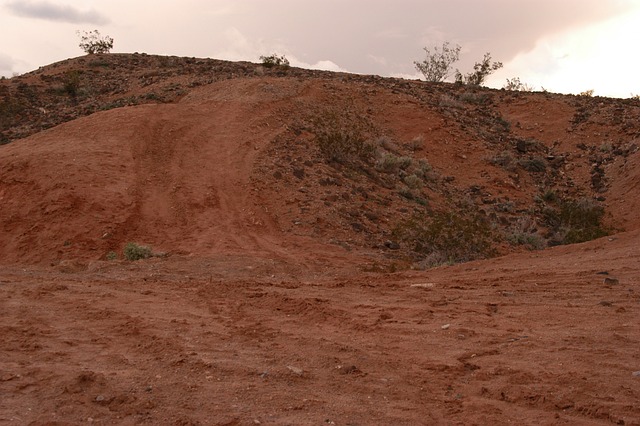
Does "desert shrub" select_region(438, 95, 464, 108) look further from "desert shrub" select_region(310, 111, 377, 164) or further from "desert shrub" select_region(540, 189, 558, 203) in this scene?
"desert shrub" select_region(540, 189, 558, 203)

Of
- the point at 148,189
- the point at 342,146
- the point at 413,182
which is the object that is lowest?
the point at 148,189

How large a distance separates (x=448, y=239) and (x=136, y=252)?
19.5 ft

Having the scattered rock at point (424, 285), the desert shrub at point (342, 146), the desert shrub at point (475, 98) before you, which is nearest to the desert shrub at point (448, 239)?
the scattered rock at point (424, 285)

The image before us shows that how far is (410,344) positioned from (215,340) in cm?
198

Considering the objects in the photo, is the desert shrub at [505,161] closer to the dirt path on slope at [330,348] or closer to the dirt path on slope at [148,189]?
the dirt path on slope at [148,189]

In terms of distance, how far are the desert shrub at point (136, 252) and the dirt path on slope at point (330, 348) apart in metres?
1.58

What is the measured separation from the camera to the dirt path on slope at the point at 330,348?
4.84 meters

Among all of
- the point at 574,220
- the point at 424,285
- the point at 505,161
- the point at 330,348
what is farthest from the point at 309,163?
the point at 330,348

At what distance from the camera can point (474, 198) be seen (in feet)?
59.4

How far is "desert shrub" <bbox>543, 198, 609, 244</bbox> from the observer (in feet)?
48.7

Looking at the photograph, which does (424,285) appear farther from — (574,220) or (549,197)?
(549,197)

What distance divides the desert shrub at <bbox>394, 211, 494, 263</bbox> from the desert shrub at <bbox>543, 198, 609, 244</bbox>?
2.47m

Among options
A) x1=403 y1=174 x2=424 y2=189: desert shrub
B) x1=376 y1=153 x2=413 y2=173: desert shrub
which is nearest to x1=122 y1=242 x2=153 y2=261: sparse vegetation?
x1=376 y1=153 x2=413 y2=173: desert shrub

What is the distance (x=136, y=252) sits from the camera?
1141 cm
